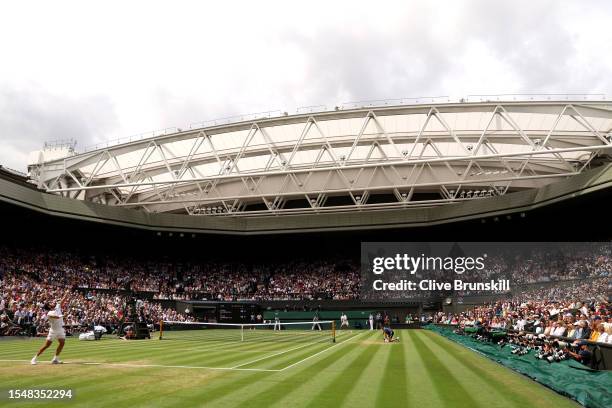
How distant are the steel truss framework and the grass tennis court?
1591 cm

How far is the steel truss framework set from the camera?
3138 cm

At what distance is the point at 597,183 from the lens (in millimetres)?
29688

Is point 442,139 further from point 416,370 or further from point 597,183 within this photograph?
point 416,370

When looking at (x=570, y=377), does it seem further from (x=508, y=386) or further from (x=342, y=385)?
(x=342, y=385)

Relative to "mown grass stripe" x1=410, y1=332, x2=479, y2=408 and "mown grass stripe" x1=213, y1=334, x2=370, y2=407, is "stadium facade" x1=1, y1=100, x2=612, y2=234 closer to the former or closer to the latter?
"mown grass stripe" x1=410, y1=332, x2=479, y2=408

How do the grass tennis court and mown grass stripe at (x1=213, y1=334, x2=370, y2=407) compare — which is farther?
the grass tennis court

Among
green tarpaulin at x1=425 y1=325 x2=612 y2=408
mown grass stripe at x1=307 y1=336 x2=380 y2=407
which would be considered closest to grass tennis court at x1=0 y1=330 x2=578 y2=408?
mown grass stripe at x1=307 y1=336 x2=380 y2=407

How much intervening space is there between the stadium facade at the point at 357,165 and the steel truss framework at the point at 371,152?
0.10 metres

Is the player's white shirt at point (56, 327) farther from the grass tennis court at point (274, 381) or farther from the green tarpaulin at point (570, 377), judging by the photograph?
the green tarpaulin at point (570, 377)

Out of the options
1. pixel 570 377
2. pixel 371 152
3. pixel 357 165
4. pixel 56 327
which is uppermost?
pixel 371 152

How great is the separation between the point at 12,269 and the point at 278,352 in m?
29.3

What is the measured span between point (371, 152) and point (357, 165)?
5.72 metres

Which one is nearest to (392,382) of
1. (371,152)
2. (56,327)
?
(56,327)

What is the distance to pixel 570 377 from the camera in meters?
10.4
